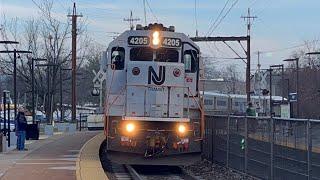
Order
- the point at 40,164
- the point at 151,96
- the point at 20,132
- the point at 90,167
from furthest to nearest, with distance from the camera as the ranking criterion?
1. the point at 20,132
2. the point at 40,164
3. the point at 151,96
4. the point at 90,167

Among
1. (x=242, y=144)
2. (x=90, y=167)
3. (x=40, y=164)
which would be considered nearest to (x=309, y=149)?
(x=242, y=144)

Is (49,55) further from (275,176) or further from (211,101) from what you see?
(275,176)

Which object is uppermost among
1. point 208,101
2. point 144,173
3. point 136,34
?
point 136,34

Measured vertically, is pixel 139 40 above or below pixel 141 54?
above

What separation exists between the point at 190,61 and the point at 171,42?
1.02 metres

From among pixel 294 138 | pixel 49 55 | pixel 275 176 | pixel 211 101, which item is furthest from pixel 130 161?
pixel 211 101

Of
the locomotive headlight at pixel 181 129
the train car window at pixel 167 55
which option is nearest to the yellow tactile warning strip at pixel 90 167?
the locomotive headlight at pixel 181 129

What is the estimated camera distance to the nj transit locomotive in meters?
19.7

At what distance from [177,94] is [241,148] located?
2.50m

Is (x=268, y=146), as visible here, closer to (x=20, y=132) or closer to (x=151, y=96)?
(x=151, y=96)

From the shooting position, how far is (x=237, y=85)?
133750mm

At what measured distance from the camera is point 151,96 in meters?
19.9

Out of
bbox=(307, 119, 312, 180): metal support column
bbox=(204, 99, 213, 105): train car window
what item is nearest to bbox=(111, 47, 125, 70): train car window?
bbox=(307, 119, 312, 180): metal support column

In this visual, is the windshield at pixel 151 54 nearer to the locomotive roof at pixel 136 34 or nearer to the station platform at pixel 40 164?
the locomotive roof at pixel 136 34
